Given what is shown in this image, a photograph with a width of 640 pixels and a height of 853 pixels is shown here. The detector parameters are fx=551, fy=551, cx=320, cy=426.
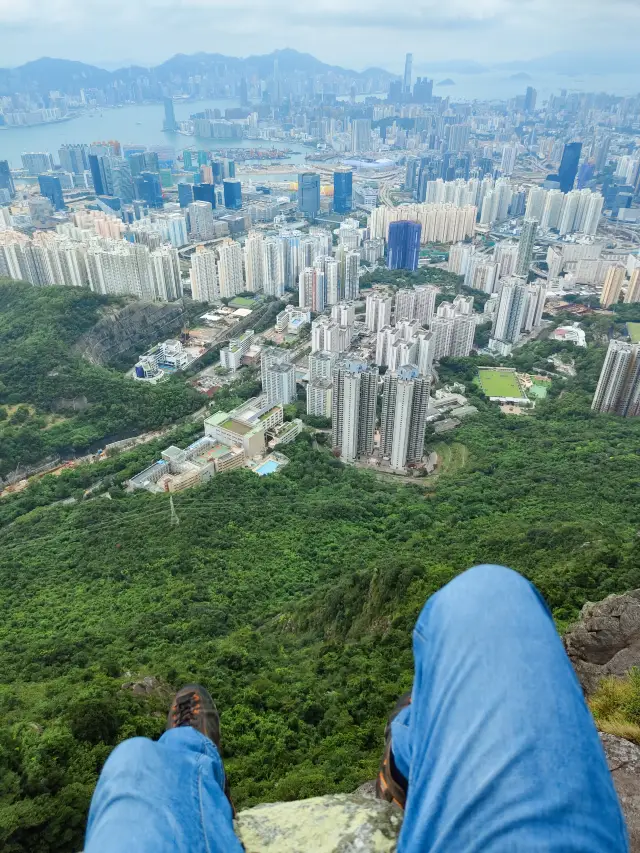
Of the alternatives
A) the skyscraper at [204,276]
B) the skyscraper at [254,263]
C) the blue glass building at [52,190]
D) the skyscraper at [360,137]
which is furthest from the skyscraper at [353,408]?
the skyscraper at [360,137]

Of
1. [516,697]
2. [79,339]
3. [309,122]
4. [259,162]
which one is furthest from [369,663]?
[309,122]

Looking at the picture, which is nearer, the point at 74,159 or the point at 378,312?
the point at 378,312

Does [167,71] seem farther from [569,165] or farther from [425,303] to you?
[425,303]

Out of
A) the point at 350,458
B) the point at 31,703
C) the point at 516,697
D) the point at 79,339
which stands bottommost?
the point at 350,458

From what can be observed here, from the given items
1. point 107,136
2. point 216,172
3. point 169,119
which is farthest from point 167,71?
point 216,172

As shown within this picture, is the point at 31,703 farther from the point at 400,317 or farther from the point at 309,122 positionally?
the point at 309,122
